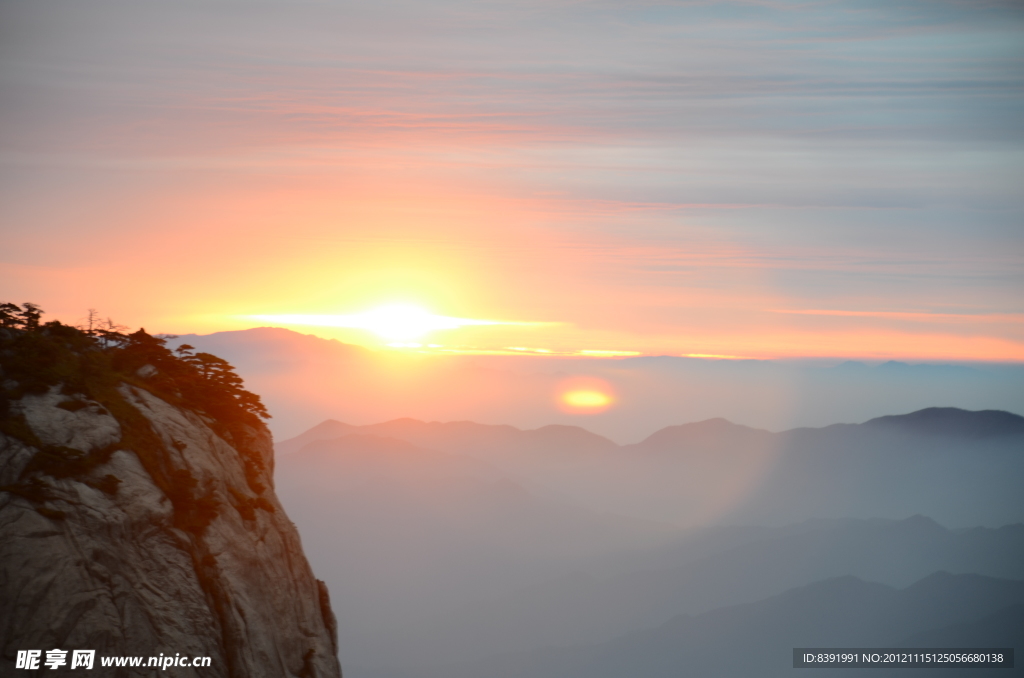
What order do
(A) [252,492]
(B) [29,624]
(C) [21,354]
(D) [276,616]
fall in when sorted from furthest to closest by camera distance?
(A) [252,492], (D) [276,616], (C) [21,354], (B) [29,624]

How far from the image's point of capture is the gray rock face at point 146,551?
1864 cm

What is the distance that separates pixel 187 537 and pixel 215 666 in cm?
366

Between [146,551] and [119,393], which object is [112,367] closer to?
[119,393]

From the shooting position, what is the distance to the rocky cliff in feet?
61.5

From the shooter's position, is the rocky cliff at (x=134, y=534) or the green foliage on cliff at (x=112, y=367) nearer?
→ the rocky cliff at (x=134, y=534)

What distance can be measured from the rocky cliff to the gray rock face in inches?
1.4

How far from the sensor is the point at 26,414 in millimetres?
21406

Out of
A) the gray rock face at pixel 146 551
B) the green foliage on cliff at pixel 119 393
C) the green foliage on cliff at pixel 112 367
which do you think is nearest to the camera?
the gray rock face at pixel 146 551

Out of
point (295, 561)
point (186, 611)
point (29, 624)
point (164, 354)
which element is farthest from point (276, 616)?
point (164, 354)

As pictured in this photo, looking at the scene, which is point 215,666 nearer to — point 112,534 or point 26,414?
point 112,534

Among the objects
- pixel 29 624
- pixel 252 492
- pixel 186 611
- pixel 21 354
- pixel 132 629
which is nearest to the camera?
pixel 29 624

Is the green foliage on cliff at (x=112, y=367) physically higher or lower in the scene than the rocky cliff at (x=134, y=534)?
higher

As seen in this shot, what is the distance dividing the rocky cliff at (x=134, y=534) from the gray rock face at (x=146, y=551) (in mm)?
36

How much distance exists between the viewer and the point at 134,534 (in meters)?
21.0
